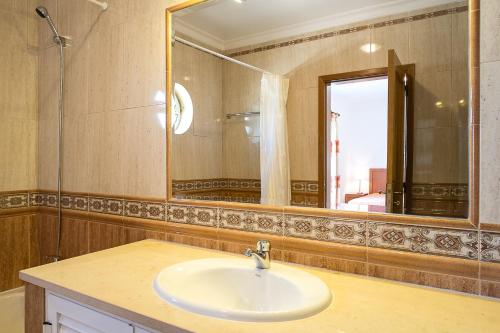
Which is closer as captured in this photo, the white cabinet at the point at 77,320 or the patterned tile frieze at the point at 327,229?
the white cabinet at the point at 77,320

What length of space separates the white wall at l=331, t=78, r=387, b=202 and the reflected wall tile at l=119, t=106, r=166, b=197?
0.81 metres

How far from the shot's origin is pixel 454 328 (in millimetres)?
702

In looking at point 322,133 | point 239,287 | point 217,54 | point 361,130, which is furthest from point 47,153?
point 361,130

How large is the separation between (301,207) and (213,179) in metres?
0.42

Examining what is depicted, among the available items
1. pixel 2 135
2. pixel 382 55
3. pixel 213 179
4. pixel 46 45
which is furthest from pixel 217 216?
pixel 46 45

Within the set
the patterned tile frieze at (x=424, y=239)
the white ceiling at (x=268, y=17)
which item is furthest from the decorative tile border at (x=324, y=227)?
the white ceiling at (x=268, y=17)

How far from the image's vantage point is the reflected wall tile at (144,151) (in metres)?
1.50

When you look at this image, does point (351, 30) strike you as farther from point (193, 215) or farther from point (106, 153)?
point (106, 153)

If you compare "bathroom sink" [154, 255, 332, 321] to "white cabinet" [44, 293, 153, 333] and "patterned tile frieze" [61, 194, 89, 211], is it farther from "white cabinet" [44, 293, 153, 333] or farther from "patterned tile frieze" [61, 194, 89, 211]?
"patterned tile frieze" [61, 194, 89, 211]

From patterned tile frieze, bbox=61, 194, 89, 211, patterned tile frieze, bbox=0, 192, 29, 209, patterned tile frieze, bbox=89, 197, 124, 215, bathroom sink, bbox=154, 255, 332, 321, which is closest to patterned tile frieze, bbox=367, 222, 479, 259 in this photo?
bathroom sink, bbox=154, 255, 332, 321

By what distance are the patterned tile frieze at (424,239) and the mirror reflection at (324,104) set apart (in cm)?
5

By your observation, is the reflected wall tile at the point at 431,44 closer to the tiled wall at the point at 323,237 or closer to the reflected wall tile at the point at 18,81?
the tiled wall at the point at 323,237

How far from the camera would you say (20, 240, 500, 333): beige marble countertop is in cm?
71

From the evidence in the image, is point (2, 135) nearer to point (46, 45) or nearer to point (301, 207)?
point (46, 45)
